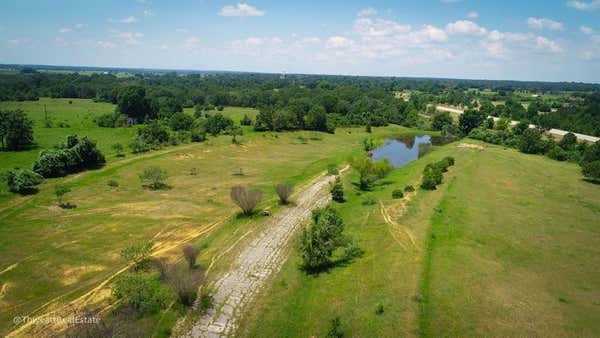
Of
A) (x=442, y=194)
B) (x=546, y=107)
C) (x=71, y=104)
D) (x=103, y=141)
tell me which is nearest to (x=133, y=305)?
(x=442, y=194)

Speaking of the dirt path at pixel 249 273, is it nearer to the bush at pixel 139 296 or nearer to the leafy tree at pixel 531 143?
the bush at pixel 139 296

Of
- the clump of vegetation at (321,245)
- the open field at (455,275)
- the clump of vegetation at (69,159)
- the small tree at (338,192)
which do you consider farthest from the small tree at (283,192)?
the clump of vegetation at (69,159)

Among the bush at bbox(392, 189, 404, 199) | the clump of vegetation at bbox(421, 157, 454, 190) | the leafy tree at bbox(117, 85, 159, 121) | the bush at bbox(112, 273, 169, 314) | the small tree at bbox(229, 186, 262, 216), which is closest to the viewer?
the bush at bbox(112, 273, 169, 314)

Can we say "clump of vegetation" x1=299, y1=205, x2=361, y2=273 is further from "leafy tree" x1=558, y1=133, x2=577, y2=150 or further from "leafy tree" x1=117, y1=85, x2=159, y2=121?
"leafy tree" x1=117, y1=85, x2=159, y2=121

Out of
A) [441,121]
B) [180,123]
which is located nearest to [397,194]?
[180,123]

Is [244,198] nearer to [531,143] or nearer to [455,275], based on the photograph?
[455,275]

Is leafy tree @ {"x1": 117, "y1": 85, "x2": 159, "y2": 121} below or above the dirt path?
above

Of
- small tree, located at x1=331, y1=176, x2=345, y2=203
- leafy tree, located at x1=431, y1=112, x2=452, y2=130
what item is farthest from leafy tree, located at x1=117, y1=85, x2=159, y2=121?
leafy tree, located at x1=431, y1=112, x2=452, y2=130
